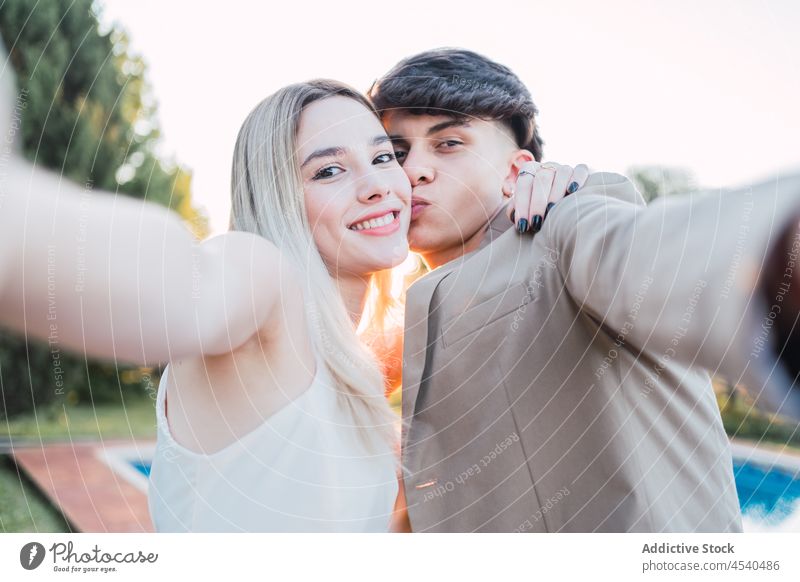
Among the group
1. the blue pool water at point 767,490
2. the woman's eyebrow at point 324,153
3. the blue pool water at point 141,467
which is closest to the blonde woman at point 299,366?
the woman's eyebrow at point 324,153

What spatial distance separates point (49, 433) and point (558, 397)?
143 inches

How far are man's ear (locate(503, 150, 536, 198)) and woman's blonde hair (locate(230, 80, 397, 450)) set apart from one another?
8.3 inches

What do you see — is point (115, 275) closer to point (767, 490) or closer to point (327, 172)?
point (327, 172)

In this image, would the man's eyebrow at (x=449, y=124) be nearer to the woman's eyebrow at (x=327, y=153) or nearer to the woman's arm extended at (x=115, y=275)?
the woman's eyebrow at (x=327, y=153)

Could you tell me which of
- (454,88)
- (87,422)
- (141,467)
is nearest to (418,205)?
(454,88)

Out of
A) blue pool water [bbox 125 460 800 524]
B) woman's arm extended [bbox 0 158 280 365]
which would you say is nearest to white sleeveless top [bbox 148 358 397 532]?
woman's arm extended [bbox 0 158 280 365]

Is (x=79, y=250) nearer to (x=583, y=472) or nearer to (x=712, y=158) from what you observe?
(x=583, y=472)

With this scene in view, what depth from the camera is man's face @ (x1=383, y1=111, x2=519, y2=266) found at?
893mm

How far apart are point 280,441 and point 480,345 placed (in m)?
0.25

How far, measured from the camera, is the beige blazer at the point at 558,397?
22.1 inches

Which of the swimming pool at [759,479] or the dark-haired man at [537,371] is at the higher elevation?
the dark-haired man at [537,371]

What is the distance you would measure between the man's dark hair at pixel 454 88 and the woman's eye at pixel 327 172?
11 cm

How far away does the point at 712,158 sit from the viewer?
0.93 m

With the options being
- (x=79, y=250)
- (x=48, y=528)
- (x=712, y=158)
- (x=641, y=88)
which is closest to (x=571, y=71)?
(x=641, y=88)
